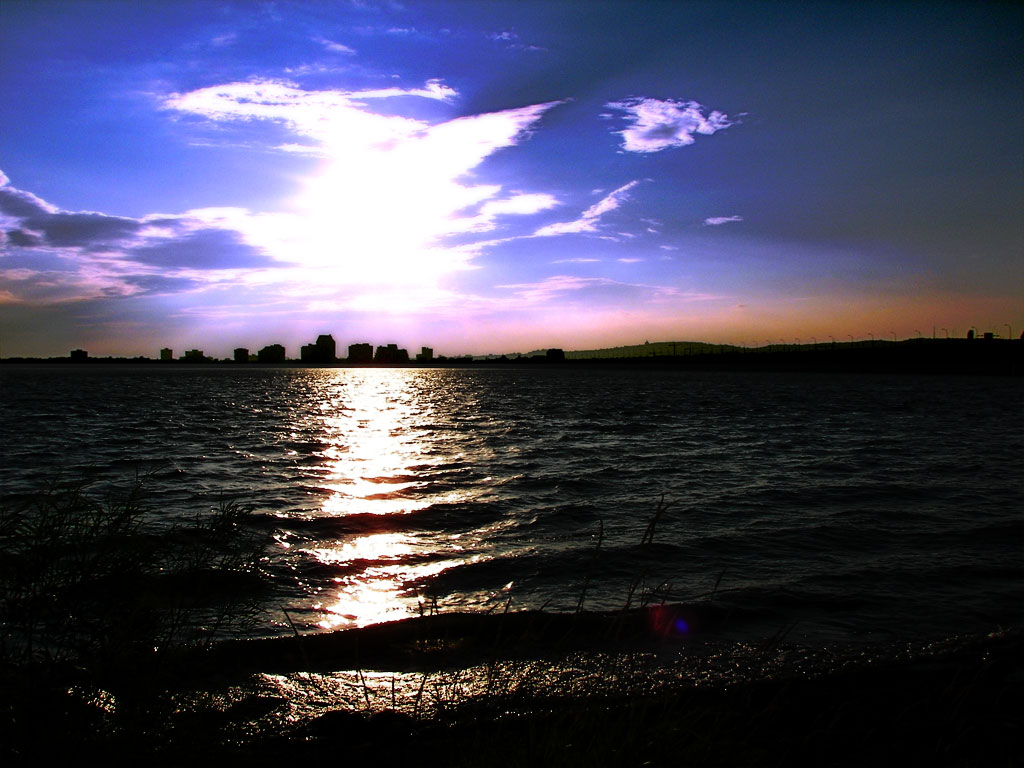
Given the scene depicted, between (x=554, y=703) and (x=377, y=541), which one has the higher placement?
(x=554, y=703)

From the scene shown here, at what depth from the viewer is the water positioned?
10.8 metres

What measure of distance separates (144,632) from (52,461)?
85.1 feet

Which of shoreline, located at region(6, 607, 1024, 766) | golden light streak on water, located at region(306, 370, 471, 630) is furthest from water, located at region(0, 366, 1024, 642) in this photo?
shoreline, located at region(6, 607, 1024, 766)

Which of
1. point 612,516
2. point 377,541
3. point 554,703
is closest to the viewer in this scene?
point 554,703

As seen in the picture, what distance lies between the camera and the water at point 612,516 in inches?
427

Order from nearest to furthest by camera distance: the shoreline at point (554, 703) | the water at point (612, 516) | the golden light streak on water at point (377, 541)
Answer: the shoreline at point (554, 703) → the golden light streak on water at point (377, 541) → the water at point (612, 516)

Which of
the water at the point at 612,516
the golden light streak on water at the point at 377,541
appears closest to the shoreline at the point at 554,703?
the water at the point at 612,516

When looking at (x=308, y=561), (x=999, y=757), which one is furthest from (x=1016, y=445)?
(x=308, y=561)

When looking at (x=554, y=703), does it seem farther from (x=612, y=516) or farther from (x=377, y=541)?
(x=612, y=516)

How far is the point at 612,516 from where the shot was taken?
17.2 m

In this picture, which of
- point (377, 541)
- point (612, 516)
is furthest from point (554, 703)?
point (612, 516)

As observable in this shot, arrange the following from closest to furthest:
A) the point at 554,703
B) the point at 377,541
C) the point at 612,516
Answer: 1. the point at 554,703
2. the point at 377,541
3. the point at 612,516

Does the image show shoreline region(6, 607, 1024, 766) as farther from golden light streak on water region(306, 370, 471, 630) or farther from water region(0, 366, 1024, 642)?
golden light streak on water region(306, 370, 471, 630)

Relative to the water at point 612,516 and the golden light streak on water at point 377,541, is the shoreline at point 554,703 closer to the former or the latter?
the water at point 612,516
